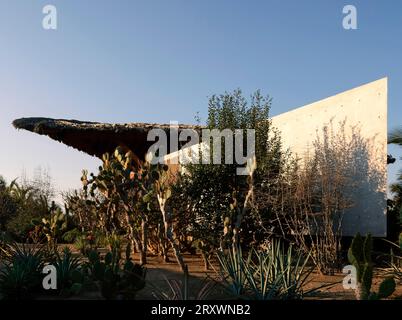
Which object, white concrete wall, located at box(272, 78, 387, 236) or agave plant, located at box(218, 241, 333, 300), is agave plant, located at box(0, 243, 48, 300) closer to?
agave plant, located at box(218, 241, 333, 300)

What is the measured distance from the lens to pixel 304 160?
32.3 feet

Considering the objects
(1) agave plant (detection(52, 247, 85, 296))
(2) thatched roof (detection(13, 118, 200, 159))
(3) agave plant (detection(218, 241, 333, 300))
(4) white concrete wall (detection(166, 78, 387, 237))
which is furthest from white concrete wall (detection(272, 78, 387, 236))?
(1) agave plant (detection(52, 247, 85, 296))

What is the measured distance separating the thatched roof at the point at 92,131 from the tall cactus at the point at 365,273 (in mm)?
6724

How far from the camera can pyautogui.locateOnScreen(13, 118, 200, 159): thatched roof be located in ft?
38.9

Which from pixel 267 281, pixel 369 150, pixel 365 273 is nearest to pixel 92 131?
pixel 369 150

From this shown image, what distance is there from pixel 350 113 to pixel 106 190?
199 inches

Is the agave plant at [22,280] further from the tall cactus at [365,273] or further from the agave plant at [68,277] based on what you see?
the tall cactus at [365,273]

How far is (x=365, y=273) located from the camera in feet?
17.8

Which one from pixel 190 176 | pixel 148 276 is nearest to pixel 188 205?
pixel 190 176

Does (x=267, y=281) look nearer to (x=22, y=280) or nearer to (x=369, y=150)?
(x=22, y=280)

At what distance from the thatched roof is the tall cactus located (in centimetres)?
672

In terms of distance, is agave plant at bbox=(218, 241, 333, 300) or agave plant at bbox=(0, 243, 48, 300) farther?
agave plant at bbox=(0, 243, 48, 300)

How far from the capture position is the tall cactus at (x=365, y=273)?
214 inches

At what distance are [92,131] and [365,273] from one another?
827 centimetres
